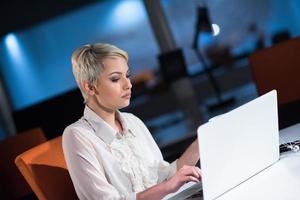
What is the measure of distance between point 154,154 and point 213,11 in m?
5.46

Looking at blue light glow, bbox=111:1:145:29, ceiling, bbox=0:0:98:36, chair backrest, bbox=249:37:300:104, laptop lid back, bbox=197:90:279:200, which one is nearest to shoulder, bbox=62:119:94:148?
laptop lid back, bbox=197:90:279:200

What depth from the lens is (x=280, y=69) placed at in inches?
114

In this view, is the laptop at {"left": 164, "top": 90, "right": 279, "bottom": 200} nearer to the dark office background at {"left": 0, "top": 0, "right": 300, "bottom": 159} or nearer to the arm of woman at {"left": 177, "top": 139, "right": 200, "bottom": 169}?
the arm of woman at {"left": 177, "top": 139, "right": 200, "bottom": 169}

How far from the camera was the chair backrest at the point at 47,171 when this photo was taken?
1.79 meters

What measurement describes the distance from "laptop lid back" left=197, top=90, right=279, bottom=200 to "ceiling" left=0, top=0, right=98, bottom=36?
5.53 metres

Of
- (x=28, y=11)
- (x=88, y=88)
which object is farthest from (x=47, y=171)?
(x=28, y=11)

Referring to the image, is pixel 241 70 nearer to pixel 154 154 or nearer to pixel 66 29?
pixel 66 29

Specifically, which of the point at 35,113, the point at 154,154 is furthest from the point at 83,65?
A: the point at 35,113

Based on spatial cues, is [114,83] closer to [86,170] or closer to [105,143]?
[105,143]

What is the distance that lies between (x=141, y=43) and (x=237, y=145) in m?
6.07

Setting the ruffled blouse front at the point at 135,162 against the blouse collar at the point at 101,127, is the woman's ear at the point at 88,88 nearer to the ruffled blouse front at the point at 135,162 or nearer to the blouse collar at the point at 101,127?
the blouse collar at the point at 101,127

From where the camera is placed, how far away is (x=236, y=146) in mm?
1328

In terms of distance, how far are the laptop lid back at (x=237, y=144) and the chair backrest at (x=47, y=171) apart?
0.76m

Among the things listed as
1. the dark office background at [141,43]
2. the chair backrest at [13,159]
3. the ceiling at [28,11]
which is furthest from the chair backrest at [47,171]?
the ceiling at [28,11]
